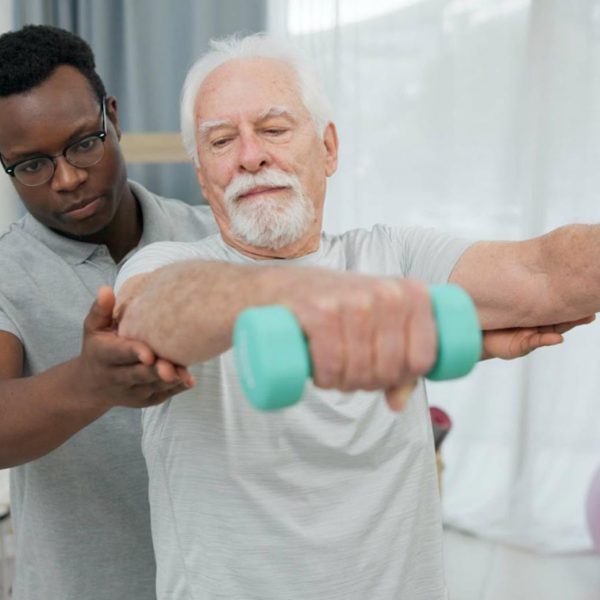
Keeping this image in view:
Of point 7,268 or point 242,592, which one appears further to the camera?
point 7,268

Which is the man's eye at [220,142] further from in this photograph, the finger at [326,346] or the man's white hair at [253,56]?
the finger at [326,346]

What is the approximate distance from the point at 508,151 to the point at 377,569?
101 inches

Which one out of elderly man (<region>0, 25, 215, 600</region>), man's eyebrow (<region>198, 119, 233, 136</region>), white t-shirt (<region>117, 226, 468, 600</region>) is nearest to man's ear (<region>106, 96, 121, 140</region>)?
elderly man (<region>0, 25, 215, 600</region>)

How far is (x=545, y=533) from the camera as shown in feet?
11.6

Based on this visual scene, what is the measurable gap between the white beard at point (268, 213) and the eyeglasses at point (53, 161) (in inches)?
14.2

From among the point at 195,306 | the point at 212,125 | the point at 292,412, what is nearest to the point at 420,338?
the point at 195,306

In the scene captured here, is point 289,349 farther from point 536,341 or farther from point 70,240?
point 70,240

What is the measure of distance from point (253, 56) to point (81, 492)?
90 cm

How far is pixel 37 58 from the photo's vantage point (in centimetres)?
152

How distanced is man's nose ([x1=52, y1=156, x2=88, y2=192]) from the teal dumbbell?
3.07ft

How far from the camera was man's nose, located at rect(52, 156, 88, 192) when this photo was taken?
152 centimetres

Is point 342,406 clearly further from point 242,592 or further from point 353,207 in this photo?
point 353,207

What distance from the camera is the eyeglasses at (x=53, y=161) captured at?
1543 mm

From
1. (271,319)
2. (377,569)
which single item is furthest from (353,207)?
(271,319)
